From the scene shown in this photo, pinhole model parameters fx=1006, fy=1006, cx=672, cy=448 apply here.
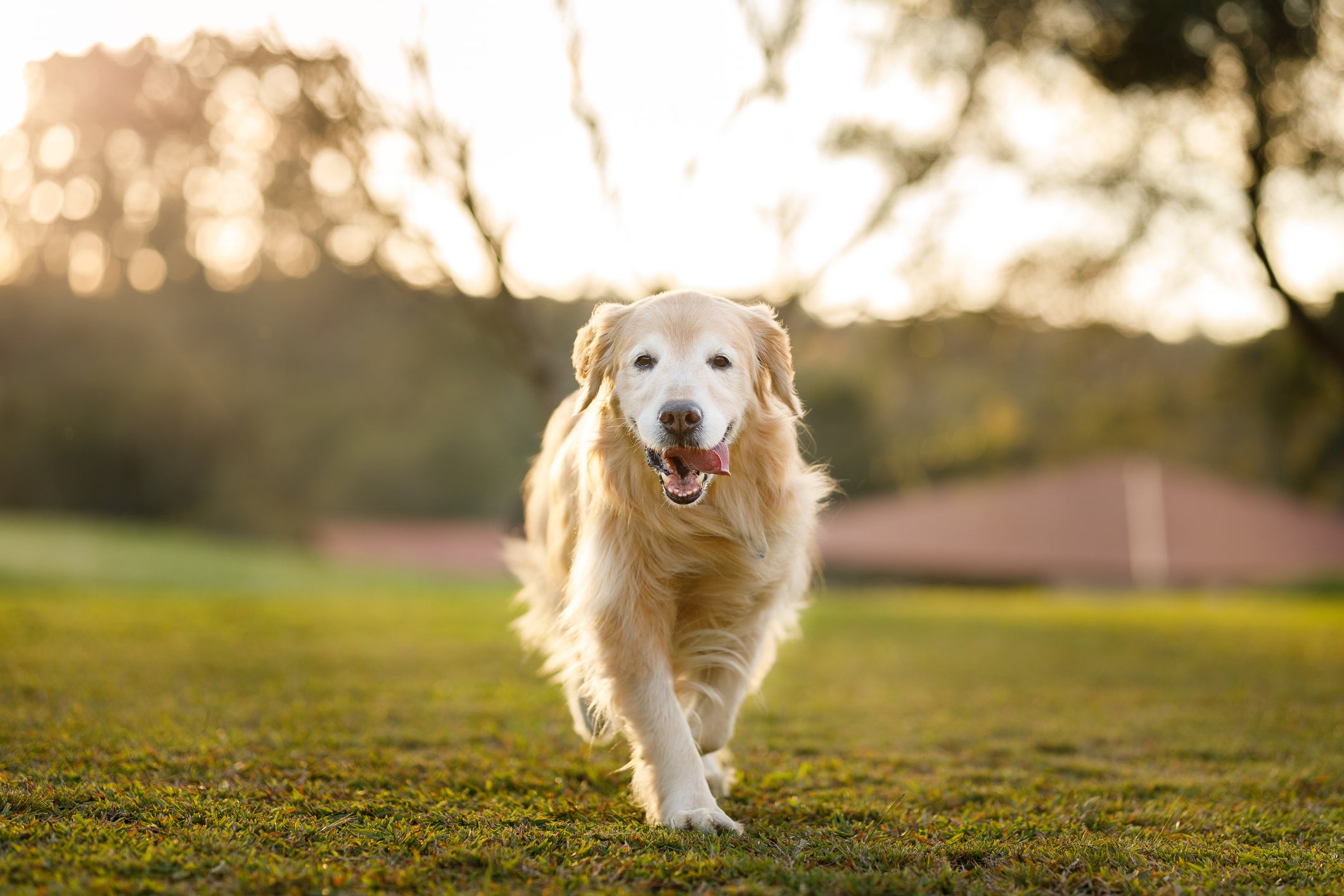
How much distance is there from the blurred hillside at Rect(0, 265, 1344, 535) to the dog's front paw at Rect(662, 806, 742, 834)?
16814 mm

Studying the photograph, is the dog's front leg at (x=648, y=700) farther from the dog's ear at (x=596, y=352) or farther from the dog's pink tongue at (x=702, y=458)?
the dog's ear at (x=596, y=352)

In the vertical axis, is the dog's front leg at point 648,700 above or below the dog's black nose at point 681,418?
below

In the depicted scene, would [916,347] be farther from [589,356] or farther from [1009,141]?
[589,356]

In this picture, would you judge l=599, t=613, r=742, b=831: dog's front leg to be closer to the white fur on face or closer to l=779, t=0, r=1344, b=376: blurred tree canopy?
the white fur on face

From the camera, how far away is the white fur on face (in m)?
3.22

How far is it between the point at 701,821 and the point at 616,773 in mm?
946

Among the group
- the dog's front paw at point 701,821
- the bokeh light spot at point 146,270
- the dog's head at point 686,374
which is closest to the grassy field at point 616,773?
the dog's front paw at point 701,821

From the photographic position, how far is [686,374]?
3.35 metres

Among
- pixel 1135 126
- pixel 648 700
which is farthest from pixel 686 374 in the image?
pixel 1135 126

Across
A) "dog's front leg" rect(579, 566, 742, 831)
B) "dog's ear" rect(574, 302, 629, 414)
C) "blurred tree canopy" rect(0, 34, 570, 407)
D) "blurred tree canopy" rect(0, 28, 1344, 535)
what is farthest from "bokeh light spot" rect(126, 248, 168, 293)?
"dog's front leg" rect(579, 566, 742, 831)

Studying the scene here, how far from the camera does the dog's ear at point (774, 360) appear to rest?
3.79 metres

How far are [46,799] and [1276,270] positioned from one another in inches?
495

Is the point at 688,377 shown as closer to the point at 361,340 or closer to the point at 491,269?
the point at 491,269

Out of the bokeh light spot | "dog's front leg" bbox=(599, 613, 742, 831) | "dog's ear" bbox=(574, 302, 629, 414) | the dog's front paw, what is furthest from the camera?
the bokeh light spot
